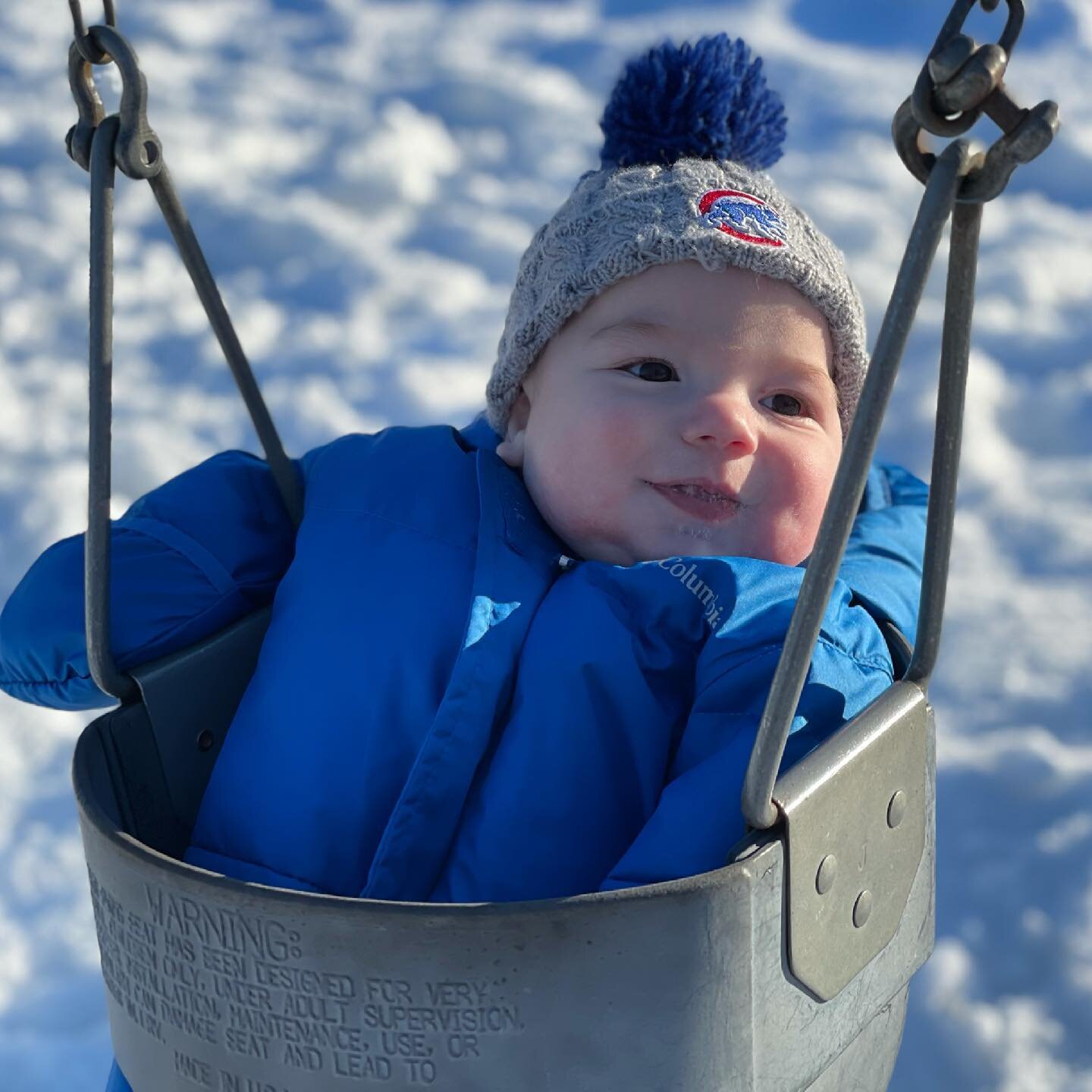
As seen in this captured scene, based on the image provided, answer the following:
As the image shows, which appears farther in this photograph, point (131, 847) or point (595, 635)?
point (595, 635)

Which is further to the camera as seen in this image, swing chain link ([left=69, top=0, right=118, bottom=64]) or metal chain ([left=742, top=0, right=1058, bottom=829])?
swing chain link ([left=69, top=0, right=118, bottom=64])

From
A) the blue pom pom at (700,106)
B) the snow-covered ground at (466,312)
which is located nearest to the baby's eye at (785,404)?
the blue pom pom at (700,106)

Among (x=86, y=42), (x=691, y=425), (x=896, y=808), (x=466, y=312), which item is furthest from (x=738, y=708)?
(x=466, y=312)

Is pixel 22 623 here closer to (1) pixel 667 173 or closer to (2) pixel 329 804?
(2) pixel 329 804

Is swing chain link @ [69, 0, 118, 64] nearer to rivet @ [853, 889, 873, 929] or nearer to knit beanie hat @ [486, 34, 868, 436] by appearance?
knit beanie hat @ [486, 34, 868, 436]

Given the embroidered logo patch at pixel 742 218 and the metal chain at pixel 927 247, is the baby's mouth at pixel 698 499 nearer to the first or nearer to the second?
the embroidered logo patch at pixel 742 218

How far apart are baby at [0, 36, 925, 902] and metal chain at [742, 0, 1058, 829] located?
0.16 metres

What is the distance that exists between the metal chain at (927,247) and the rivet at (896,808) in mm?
123

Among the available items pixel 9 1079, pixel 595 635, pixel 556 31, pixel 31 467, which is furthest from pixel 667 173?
pixel 556 31

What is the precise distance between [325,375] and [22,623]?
152 cm

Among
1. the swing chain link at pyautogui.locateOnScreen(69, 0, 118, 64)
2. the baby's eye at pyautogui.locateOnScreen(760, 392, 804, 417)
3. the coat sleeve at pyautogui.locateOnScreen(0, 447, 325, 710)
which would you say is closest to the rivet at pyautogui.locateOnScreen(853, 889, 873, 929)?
the baby's eye at pyautogui.locateOnScreen(760, 392, 804, 417)

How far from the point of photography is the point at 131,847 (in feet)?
2.77

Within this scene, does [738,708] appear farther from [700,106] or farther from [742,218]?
[700,106]

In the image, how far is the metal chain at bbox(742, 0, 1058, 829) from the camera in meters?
0.71
